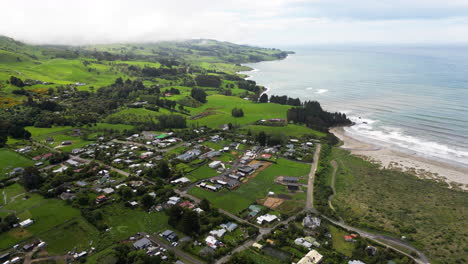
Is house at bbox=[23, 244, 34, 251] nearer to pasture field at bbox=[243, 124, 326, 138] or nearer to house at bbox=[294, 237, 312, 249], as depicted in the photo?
house at bbox=[294, 237, 312, 249]

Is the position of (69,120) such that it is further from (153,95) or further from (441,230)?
(441,230)

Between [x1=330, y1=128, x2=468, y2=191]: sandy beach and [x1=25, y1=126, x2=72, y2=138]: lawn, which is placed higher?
[x1=330, y1=128, x2=468, y2=191]: sandy beach

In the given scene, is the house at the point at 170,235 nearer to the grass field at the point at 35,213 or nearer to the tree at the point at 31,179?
the grass field at the point at 35,213

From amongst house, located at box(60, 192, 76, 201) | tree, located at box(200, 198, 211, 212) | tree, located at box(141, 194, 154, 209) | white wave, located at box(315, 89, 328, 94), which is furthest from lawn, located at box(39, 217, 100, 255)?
white wave, located at box(315, 89, 328, 94)

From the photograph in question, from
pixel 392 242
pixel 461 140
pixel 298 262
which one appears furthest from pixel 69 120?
pixel 461 140

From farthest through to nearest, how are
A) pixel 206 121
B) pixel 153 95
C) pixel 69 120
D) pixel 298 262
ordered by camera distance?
pixel 153 95, pixel 206 121, pixel 69 120, pixel 298 262
